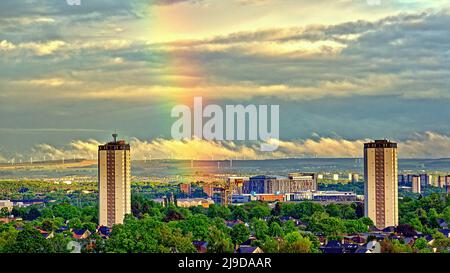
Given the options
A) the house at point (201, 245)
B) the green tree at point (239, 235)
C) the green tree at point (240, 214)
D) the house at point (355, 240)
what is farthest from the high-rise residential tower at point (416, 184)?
the house at point (201, 245)

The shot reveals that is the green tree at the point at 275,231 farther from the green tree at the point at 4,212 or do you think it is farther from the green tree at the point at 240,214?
the green tree at the point at 4,212

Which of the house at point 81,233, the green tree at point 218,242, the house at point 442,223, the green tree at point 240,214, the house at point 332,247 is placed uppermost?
the green tree at point 218,242

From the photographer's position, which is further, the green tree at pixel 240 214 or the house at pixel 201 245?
the green tree at pixel 240 214

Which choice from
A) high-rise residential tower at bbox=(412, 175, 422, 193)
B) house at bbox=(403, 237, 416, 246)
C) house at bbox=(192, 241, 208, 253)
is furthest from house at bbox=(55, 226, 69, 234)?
high-rise residential tower at bbox=(412, 175, 422, 193)

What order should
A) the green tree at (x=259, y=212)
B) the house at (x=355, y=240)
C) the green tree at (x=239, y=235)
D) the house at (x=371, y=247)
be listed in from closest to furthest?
the house at (x=371, y=247) → the green tree at (x=239, y=235) → the house at (x=355, y=240) → the green tree at (x=259, y=212)

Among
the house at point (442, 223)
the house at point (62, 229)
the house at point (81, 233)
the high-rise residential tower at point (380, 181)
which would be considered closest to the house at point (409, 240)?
the house at point (442, 223)

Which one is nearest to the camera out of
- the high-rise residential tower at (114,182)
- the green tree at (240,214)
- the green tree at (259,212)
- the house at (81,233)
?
the house at (81,233)

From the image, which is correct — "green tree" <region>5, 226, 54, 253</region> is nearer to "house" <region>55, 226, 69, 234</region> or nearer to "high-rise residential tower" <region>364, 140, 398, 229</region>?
"house" <region>55, 226, 69, 234</region>

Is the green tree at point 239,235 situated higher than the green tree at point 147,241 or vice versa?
the green tree at point 147,241
